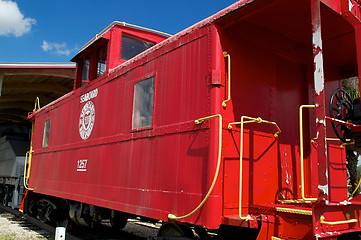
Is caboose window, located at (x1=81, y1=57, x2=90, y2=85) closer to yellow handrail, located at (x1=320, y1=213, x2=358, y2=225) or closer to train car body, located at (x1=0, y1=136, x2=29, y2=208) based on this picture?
train car body, located at (x1=0, y1=136, x2=29, y2=208)

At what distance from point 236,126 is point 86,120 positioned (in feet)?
12.3

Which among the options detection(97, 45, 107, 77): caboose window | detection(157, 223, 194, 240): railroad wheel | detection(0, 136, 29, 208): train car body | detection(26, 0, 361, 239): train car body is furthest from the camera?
detection(0, 136, 29, 208): train car body

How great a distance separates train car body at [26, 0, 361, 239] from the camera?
130 inches

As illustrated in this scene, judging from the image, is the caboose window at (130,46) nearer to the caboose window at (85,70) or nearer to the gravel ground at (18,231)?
the caboose window at (85,70)

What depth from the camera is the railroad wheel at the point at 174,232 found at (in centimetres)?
420

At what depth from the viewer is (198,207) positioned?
3.48m

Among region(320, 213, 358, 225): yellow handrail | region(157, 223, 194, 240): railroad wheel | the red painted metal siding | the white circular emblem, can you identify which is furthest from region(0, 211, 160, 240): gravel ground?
region(320, 213, 358, 225): yellow handrail

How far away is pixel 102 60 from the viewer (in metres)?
6.79

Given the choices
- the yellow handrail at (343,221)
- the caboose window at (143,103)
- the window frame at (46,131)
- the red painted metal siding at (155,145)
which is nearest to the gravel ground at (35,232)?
the red painted metal siding at (155,145)

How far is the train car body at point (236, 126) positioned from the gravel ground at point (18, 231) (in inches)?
122

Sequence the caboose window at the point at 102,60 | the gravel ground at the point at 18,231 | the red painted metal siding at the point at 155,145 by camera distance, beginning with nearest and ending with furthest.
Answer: the red painted metal siding at the point at 155,145 < the caboose window at the point at 102,60 < the gravel ground at the point at 18,231

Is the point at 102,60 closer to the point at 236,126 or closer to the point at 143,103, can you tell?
the point at 143,103

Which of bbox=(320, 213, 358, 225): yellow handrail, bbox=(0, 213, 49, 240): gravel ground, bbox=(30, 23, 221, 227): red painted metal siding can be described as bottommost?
bbox=(0, 213, 49, 240): gravel ground

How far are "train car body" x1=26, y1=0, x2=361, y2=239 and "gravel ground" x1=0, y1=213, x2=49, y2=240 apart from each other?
311 centimetres
